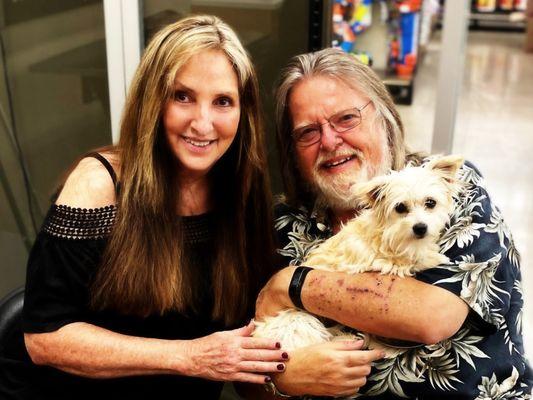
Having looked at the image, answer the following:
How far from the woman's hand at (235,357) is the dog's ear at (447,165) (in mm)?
534

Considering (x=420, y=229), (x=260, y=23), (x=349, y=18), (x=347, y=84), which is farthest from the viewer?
(x=349, y=18)

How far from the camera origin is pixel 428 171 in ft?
4.43

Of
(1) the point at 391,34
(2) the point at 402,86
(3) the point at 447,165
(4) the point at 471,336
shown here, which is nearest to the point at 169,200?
(3) the point at 447,165

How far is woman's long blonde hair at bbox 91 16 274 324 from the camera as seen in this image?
1.44 metres

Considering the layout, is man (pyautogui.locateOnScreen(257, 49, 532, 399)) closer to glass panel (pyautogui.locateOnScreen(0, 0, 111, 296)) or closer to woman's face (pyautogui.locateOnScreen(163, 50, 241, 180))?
woman's face (pyautogui.locateOnScreen(163, 50, 241, 180))

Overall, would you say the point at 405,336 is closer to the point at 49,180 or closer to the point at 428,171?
the point at 428,171

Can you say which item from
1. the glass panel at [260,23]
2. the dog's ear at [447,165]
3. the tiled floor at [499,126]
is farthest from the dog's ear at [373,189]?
the tiled floor at [499,126]

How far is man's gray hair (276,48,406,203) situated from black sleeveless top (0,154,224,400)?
0.35m

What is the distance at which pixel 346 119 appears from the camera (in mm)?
1595

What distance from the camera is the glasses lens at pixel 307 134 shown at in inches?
63.5

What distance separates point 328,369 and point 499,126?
18.9ft

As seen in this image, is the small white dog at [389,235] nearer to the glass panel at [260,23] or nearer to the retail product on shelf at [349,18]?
the glass panel at [260,23]

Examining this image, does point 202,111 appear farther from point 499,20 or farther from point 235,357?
point 499,20

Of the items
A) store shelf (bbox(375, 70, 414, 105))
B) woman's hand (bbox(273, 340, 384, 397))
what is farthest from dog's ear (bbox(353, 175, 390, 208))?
store shelf (bbox(375, 70, 414, 105))
